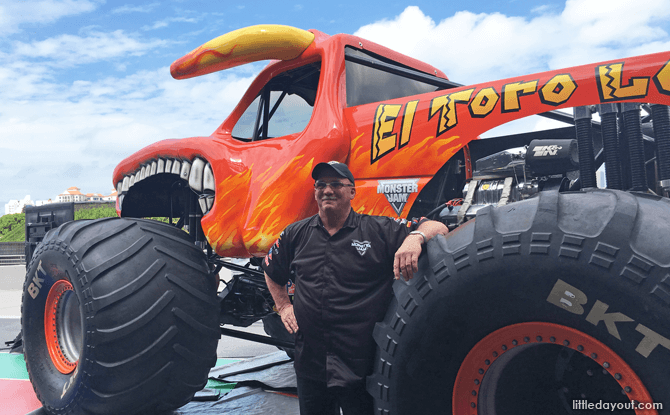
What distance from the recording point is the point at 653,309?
57.6 inches

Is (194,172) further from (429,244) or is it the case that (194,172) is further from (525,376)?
(525,376)

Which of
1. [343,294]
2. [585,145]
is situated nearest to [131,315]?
[343,294]

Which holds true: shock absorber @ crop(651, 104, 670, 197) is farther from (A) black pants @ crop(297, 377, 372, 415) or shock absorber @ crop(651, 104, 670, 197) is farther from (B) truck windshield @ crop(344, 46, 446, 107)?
(A) black pants @ crop(297, 377, 372, 415)

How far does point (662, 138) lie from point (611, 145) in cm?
21

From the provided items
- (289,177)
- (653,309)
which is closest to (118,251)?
(289,177)

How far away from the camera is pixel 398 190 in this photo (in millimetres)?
2680

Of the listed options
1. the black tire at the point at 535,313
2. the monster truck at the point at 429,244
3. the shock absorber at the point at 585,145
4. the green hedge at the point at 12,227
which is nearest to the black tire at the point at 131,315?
the monster truck at the point at 429,244

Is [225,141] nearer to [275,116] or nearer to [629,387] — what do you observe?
[275,116]

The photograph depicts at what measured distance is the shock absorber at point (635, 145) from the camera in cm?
228

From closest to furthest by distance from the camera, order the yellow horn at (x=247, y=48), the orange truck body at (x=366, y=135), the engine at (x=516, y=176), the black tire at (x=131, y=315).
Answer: the orange truck body at (x=366, y=135) < the engine at (x=516, y=176) < the black tire at (x=131, y=315) < the yellow horn at (x=247, y=48)

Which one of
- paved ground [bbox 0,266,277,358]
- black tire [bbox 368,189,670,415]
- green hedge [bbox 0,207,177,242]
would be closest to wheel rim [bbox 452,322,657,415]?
black tire [bbox 368,189,670,415]

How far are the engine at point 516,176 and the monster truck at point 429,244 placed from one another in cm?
1

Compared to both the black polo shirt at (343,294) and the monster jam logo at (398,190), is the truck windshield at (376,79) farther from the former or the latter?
the black polo shirt at (343,294)

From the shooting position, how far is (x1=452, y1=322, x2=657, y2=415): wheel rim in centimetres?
169
